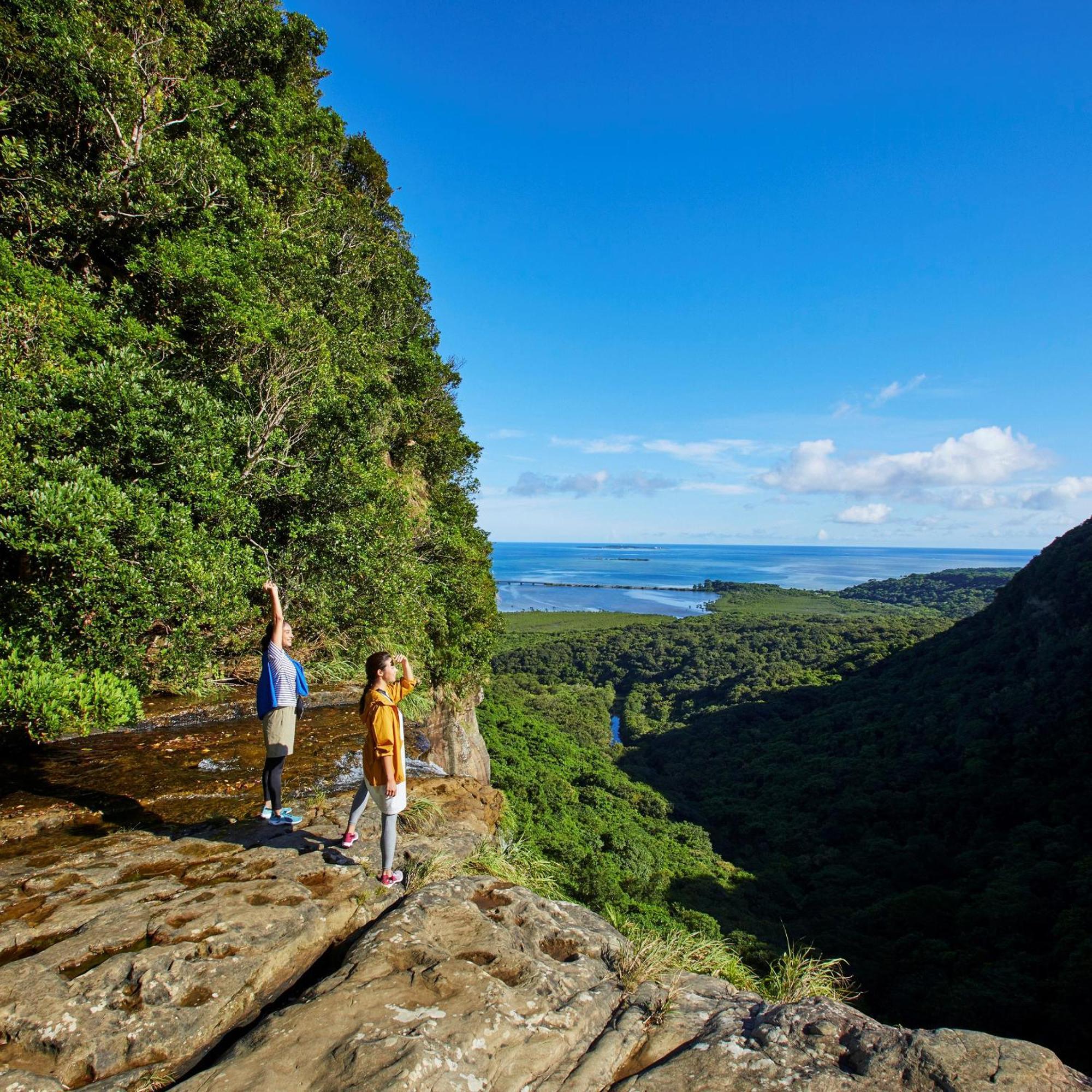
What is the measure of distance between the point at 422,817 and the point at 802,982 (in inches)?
187

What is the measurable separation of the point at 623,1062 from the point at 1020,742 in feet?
227

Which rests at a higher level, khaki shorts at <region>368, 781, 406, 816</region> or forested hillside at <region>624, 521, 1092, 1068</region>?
khaki shorts at <region>368, 781, 406, 816</region>

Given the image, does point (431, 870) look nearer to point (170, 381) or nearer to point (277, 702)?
point (277, 702)

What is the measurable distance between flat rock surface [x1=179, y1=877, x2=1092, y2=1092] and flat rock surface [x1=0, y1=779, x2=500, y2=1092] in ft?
1.86

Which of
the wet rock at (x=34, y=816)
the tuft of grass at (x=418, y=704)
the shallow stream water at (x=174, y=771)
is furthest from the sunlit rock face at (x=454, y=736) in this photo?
the wet rock at (x=34, y=816)

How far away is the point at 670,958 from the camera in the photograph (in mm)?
5227

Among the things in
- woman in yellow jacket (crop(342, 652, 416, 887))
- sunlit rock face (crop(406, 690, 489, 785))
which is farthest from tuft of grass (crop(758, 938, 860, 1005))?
sunlit rock face (crop(406, 690, 489, 785))

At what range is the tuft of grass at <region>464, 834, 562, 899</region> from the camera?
22.0ft

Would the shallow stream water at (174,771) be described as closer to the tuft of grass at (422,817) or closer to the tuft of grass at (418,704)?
the tuft of grass at (422,817)

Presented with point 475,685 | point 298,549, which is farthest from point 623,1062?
point 475,685

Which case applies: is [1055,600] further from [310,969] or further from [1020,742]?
[310,969]

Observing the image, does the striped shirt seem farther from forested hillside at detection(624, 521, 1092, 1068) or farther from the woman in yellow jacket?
forested hillside at detection(624, 521, 1092, 1068)

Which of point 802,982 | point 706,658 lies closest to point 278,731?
point 802,982

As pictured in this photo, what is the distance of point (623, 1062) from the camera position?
4.00m
